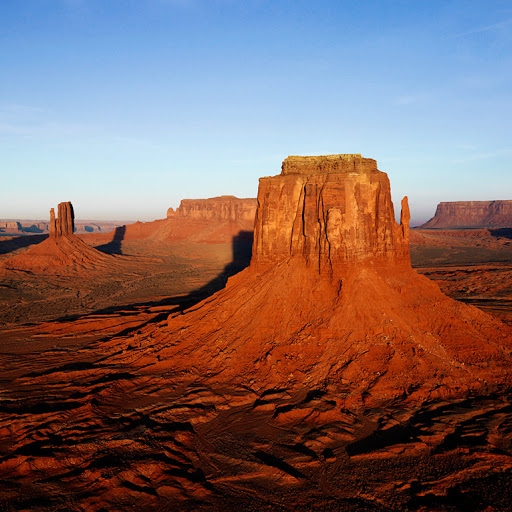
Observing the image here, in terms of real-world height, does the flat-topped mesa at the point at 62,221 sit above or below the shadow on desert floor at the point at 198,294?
above

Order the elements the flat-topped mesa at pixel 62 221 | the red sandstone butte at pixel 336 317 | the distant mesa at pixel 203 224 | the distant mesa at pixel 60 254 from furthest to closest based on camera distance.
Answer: the distant mesa at pixel 203 224, the flat-topped mesa at pixel 62 221, the distant mesa at pixel 60 254, the red sandstone butte at pixel 336 317

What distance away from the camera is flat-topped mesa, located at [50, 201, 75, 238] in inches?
2549

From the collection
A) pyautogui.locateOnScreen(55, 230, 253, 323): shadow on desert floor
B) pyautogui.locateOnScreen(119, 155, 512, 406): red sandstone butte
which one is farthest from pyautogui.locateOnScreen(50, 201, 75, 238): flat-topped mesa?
pyautogui.locateOnScreen(119, 155, 512, 406): red sandstone butte

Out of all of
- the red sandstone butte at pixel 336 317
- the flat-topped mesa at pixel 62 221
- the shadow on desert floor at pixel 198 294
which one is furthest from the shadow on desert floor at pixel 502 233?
the flat-topped mesa at pixel 62 221

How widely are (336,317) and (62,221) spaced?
62.6 meters

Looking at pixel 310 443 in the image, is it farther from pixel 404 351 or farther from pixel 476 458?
pixel 404 351

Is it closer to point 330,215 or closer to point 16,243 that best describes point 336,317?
point 330,215

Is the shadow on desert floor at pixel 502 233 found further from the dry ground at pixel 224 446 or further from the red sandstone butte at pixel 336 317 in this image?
the dry ground at pixel 224 446

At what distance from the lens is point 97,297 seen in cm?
4416

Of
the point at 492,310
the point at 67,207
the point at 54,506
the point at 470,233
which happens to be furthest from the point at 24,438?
the point at 470,233

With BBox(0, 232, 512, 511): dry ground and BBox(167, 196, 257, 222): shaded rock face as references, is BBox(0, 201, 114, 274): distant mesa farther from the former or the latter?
BBox(167, 196, 257, 222): shaded rock face

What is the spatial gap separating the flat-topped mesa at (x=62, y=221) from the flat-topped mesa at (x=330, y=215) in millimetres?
56047

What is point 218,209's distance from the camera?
12000cm

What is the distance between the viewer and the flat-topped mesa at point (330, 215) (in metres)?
20.0
